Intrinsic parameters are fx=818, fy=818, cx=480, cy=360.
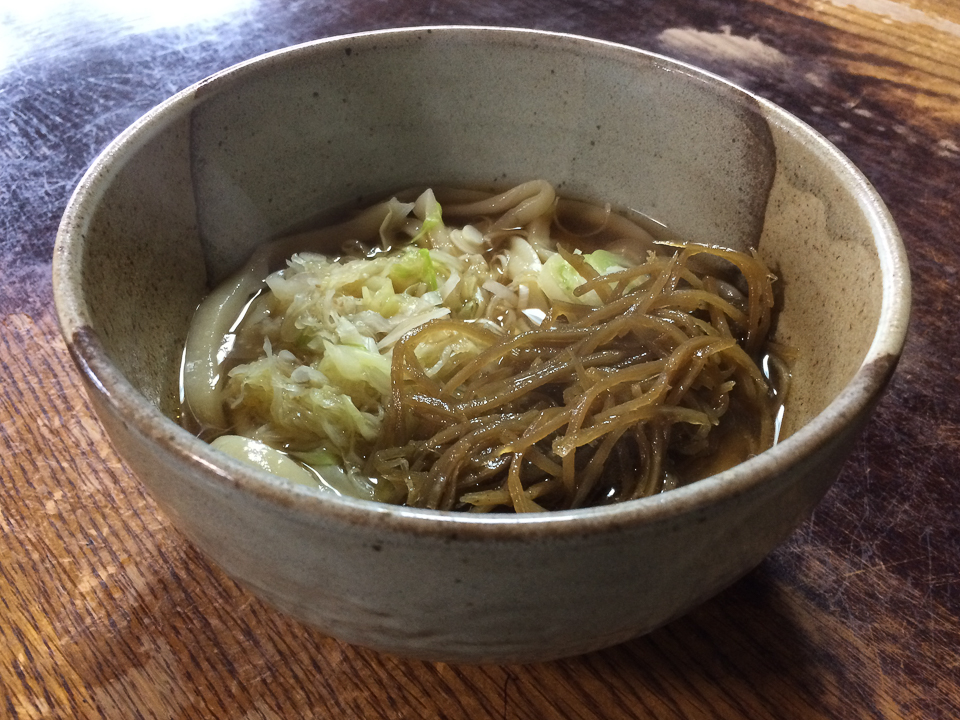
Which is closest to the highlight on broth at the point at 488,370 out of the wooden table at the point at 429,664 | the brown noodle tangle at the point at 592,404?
the brown noodle tangle at the point at 592,404

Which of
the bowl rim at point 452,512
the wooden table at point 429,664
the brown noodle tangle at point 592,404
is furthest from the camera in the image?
the brown noodle tangle at point 592,404

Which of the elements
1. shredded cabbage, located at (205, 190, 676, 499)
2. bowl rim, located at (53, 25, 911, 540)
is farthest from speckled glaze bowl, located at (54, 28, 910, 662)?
shredded cabbage, located at (205, 190, 676, 499)

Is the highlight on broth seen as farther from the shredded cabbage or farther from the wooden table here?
the wooden table

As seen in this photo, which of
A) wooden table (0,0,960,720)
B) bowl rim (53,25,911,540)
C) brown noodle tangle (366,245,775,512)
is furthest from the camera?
brown noodle tangle (366,245,775,512)

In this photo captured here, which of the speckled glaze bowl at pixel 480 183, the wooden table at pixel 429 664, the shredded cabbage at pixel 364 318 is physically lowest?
the wooden table at pixel 429 664

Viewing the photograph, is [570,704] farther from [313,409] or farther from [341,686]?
[313,409]

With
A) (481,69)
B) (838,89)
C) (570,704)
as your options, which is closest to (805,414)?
(570,704)

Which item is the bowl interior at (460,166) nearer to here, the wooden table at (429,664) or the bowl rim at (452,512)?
the bowl rim at (452,512)
